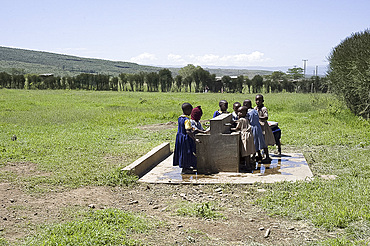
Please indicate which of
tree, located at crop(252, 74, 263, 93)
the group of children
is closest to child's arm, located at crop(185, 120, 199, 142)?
the group of children

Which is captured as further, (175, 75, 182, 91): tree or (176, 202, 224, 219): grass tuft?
(175, 75, 182, 91): tree

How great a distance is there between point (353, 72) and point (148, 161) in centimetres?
1311

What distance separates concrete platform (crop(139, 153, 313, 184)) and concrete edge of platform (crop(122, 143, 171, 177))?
0.55ft

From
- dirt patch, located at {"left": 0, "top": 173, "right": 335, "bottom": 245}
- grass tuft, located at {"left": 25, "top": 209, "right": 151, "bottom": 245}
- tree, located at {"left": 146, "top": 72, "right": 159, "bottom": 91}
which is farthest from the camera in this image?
tree, located at {"left": 146, "top": 72, "right": 159, "bottom": 91}

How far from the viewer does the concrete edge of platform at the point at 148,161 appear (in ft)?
29.0

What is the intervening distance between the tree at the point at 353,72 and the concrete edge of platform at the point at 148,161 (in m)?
10.2

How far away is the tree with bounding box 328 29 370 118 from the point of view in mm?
18328

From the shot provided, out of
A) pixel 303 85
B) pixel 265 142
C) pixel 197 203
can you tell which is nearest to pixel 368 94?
pixel 265 142

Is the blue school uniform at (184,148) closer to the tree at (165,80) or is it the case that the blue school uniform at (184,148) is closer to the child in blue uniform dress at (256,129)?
the child in blue uniform dress at (256,129)

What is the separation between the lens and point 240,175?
874 cm

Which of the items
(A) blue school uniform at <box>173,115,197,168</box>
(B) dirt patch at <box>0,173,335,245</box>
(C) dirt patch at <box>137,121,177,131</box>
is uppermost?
(A) blue school uniform at <box>173,115,197,168</box>

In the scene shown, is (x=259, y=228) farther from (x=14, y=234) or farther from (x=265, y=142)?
(x=265, y=142)

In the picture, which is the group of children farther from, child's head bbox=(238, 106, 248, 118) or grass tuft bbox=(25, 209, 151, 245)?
grass tuft bbox=(25, 209, 151, 245)

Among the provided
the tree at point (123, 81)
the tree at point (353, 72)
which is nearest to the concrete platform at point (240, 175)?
the tree at point (353, 72)
